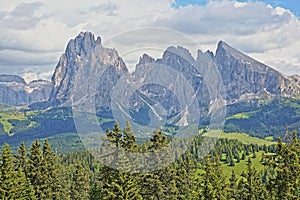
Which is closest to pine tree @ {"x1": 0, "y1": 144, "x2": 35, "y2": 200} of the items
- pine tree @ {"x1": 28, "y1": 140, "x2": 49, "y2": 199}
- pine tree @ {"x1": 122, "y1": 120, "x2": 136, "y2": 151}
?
pine tree @ {"x1": 28, "y1": 140, "x2": 49, "y2": 199}

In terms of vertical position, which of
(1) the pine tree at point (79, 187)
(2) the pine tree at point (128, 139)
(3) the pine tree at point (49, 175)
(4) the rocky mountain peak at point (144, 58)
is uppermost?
(4) the rocky mountain peak at point (144, 58)

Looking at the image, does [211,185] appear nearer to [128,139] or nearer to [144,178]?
[144,178]

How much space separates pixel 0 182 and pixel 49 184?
19.9 m

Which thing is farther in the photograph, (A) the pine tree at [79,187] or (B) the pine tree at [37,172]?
(A) the pine tree at [79,187]

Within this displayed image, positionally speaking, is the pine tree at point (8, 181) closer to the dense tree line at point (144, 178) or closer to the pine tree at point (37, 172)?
the dense tree line at point (144, 178)

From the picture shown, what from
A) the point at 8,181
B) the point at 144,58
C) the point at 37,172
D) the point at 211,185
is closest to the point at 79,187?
the point at 37,172

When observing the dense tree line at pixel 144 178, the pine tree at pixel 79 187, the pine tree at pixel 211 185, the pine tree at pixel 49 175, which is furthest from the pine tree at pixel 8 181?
the pine tree at pixel 79 187

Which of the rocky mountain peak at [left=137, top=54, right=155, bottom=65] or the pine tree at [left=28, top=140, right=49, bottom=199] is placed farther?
the pine tree at [left=28, top=140, right=49, bottom=199]

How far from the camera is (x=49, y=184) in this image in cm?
8331

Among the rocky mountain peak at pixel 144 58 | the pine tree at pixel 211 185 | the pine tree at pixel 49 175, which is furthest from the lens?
the pine tree at pixel 49 175

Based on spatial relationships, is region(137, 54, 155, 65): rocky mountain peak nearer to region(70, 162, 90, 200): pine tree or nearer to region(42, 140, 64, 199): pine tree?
region(42, 140, 64, 199): pine tree

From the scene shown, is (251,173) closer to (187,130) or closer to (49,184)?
(187,130)

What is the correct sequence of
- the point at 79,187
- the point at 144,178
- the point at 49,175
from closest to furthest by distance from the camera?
1. the point at 144,178
2. the point at 49,175
3. the point at 79,187

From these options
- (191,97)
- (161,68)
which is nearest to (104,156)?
(161,68)
